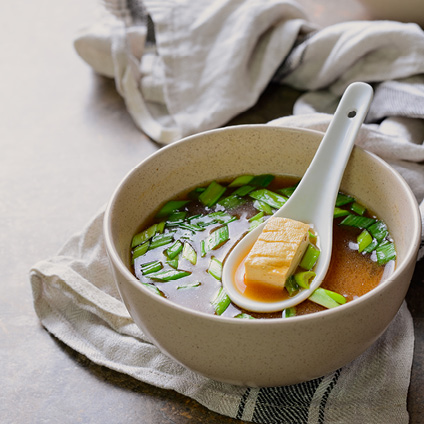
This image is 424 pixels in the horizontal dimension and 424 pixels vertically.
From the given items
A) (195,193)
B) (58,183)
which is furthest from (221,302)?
(58,183)

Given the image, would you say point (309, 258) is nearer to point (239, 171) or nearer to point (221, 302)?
point (221, 302)

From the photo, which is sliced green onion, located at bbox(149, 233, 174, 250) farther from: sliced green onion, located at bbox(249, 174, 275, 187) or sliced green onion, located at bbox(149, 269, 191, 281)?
sliced green onion, located at bbox(249, 174, 275, 187)

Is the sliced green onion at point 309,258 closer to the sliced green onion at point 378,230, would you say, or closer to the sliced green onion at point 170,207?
the sliced green onion at point 378,230

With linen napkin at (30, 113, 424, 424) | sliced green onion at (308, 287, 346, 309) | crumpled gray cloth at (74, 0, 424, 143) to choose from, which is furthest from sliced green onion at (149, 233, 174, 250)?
crumpled gray cloth at (74, 0, 424, 143)

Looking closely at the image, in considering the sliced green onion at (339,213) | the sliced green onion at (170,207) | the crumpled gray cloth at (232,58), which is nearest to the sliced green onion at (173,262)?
the sliced green onion at (170,207)

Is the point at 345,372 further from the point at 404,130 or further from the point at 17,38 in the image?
the point at 17,38
